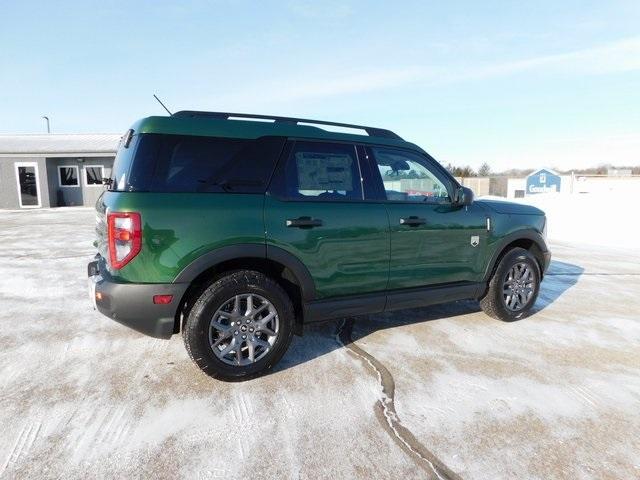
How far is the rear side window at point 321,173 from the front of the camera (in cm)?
313

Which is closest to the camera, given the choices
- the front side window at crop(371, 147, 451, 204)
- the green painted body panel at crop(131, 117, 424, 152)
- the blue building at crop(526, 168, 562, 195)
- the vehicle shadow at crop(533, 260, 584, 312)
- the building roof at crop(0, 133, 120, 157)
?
the green painted body panel at crop(131, 117, 424, 152)

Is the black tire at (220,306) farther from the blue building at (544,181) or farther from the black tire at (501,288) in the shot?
the blue building at (544,181)

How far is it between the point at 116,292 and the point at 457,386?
8.32 ft

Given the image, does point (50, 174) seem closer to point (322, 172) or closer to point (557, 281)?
point (322, 172)

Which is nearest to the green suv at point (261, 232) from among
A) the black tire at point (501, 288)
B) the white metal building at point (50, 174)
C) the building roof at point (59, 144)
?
the black tire at point (501, 288)

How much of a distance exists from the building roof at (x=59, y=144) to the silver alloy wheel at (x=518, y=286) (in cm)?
1813

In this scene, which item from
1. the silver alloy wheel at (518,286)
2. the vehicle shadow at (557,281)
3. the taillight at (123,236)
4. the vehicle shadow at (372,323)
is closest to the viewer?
the taillight at (123,236)

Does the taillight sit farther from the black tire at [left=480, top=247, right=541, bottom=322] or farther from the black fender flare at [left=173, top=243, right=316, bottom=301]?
the black tire at [left=480, top=247, right=541, bottom=322]

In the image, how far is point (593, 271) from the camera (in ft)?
22.7

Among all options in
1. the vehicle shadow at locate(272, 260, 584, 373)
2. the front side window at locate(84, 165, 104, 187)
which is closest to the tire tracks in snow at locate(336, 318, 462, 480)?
the vehicle shadow at locate(272, 260, 584, 373)

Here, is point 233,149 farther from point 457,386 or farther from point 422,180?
point 457,386

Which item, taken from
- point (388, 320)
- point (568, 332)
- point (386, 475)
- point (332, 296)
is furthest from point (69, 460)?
point (568, 332)

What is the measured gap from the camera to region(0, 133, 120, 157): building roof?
62.1ft

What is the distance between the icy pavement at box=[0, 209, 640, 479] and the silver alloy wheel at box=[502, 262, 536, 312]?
0.77 feet
